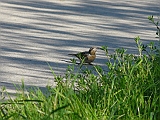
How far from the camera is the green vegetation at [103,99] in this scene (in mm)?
4848

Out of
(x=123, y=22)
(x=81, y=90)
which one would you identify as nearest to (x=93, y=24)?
(x=123, y=22)

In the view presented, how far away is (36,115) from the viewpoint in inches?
190

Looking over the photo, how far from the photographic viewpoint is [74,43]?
989cm

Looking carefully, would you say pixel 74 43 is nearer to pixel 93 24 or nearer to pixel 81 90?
pixel 93 24

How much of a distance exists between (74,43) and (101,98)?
4398 millimetres

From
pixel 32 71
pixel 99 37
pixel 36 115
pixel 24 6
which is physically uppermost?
pixel 24 6

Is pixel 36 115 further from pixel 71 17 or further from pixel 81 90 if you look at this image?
pixel 71 17

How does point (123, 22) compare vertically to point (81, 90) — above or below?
above

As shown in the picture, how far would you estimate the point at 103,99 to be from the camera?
17.6 feet

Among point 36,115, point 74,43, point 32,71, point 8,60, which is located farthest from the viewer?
point 74,43

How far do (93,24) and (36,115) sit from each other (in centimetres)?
678

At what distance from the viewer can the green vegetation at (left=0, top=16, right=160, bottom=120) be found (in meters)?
4.85

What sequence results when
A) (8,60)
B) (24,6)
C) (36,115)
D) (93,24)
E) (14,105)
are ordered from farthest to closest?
(24,6) → (93,24) → (8,60) → (14,105) → (36,115)

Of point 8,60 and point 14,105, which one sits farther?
point 8,60
